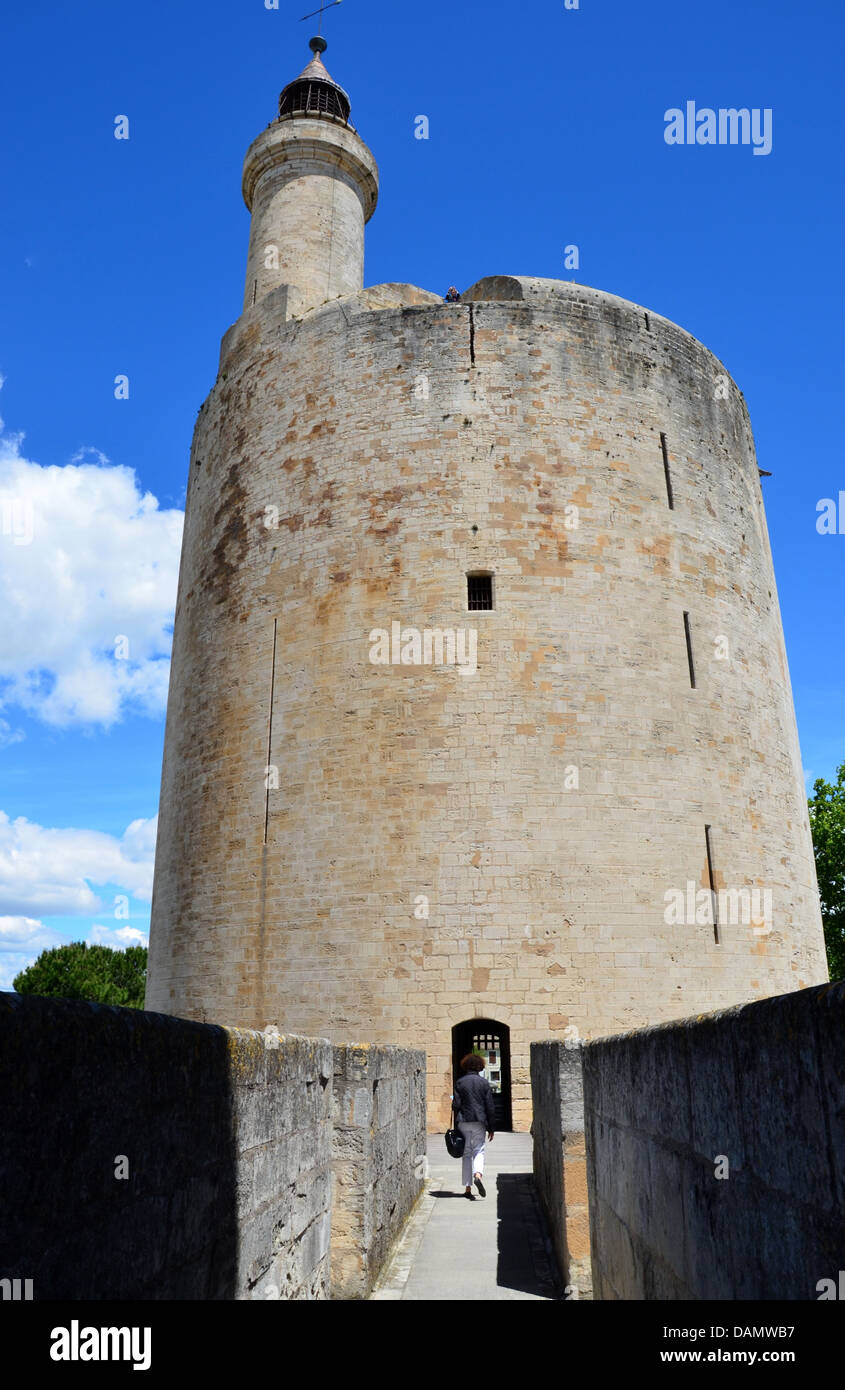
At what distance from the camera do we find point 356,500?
610 inches

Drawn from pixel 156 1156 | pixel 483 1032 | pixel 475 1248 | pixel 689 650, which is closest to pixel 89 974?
pixel 483 1032

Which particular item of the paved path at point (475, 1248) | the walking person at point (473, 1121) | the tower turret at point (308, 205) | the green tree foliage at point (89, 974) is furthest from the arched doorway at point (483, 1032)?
the green tree foliage at point (89, 974)

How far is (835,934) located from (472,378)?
719 inches

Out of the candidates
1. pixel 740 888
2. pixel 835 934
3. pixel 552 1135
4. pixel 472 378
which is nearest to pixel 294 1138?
pixel 552 1135

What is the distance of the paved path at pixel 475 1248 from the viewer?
554cm

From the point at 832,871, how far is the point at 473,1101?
20894 mm

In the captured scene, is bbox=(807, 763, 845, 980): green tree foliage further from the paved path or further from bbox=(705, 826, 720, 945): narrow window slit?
the paved path

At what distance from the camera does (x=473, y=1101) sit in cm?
860

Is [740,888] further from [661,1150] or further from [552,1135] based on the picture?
[661,1150]

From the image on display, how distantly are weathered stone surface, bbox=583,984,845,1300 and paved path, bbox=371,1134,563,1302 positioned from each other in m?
1.24

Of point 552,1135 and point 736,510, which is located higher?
point 736,510

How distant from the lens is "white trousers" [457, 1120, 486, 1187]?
8367mm

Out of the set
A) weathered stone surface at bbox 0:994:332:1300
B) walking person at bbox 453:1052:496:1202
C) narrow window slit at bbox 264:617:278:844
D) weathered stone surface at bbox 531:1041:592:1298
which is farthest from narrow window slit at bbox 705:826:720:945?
weathered stone surface at bbox 0:994:332:1300
